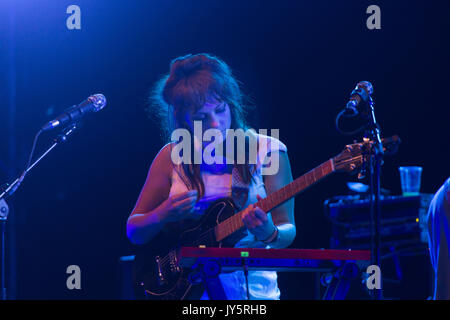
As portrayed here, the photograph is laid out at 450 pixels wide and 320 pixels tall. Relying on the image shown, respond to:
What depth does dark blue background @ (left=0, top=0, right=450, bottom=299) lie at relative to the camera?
3662mm

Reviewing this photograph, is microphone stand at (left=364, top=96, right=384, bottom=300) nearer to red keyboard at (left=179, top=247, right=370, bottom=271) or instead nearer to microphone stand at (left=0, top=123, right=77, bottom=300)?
red keyboard at (left=179, top=247, right=370, bottom=271)

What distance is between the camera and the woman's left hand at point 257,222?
2033 mm

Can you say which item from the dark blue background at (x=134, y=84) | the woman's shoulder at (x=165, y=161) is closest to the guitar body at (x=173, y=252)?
the woman's shoulder at (x=165, y=161)

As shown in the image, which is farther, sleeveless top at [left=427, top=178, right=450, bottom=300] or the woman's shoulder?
the woman's shoulder

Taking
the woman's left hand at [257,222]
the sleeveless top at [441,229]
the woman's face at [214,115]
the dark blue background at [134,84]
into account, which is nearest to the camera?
the sleeveless top at [441,229]

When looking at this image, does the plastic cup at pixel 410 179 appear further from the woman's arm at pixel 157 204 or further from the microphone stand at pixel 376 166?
the woman's arm at pixel 157 204

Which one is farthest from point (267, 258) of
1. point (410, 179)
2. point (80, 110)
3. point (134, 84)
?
point (410, 179)

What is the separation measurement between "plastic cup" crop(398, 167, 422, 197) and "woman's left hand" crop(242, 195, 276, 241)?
6.71 feet

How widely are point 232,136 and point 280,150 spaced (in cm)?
25

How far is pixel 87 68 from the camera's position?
3756mm

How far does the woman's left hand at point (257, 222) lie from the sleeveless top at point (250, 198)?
13cm

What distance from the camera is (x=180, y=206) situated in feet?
7.18

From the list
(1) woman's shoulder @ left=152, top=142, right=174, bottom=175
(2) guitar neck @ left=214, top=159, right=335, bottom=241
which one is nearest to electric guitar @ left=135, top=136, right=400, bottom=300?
(2) guitar neck @ left=214, top=159, right=335, bottom=241
